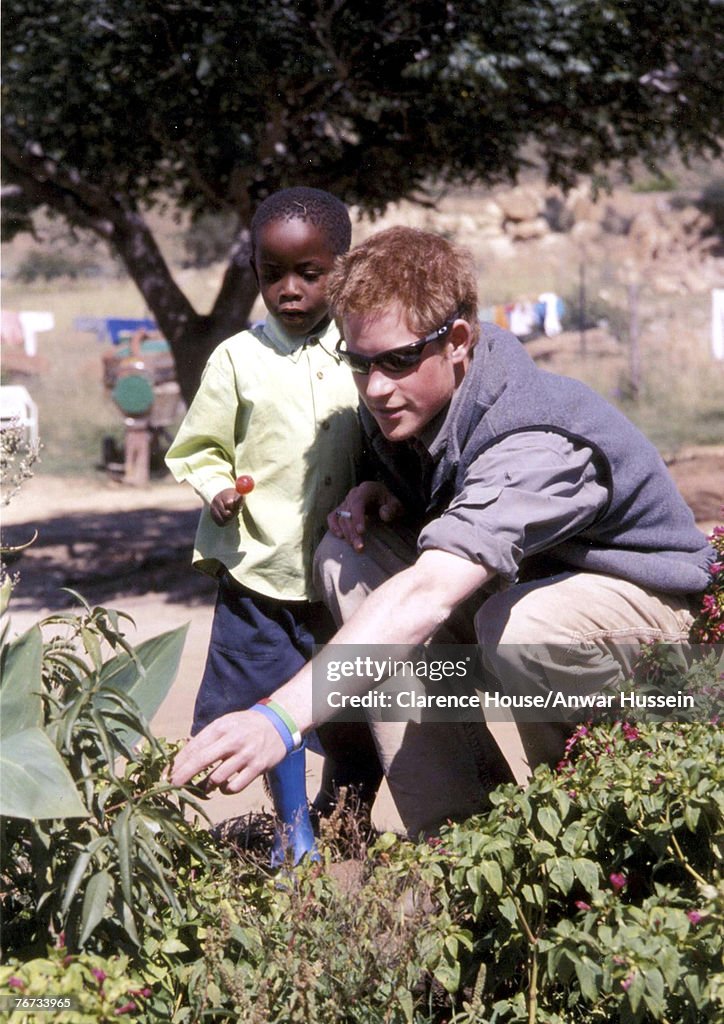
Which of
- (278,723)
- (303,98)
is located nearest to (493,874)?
(278,723)

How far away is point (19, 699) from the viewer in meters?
2.01

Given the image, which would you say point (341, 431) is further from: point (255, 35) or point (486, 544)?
point (255, 35)

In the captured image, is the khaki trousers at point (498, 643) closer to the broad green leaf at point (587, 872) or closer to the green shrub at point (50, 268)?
the broad green leaf at point (587, 872)

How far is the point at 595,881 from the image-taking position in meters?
2.14

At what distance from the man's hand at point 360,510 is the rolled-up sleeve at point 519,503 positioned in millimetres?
365

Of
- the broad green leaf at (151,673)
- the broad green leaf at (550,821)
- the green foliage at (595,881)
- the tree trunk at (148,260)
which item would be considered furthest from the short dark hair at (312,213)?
the tree trunk at (148,260)

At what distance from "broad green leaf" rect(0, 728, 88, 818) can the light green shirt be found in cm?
125

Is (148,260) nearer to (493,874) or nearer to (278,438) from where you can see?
(278,438)

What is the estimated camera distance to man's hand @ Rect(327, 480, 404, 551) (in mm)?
2941

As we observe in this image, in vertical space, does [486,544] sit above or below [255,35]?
below

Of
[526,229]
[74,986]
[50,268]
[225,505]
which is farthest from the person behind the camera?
[526,229]

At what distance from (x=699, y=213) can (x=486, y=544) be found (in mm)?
32020

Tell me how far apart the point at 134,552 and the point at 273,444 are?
6102 mm

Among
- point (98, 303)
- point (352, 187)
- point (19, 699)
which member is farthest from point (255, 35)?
point (98, 303)
